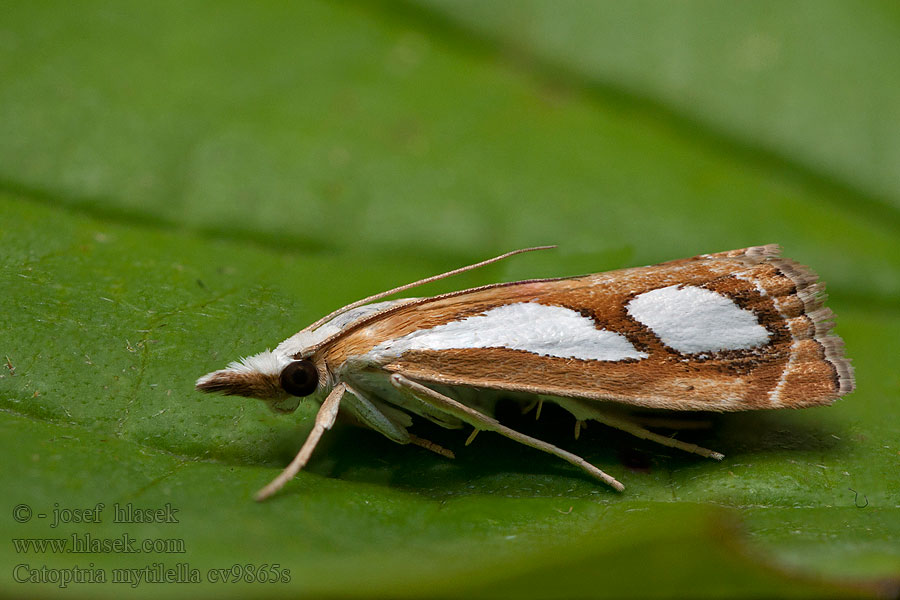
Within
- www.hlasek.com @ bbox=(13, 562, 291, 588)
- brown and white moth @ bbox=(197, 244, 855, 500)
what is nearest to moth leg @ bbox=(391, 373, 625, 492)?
brown and white moth @ bbox=(197, 244, 855, 500)

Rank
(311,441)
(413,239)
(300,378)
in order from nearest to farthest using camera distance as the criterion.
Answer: (311,441) → (300,378) → (413,239)

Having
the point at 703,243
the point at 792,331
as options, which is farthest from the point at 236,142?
the point at 792,331

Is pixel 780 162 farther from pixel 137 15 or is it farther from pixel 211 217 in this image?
pixel 137 15

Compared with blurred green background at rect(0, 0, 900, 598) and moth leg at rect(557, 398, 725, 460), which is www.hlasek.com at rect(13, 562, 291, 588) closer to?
blurred green background at rect(0, 0, 900, 598)

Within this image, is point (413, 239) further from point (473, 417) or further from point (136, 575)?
point (136, 575)

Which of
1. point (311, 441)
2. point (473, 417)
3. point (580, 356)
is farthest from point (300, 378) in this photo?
point (580, 356)

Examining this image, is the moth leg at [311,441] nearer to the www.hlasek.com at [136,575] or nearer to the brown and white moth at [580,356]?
the brown and white moth at [580,356]
